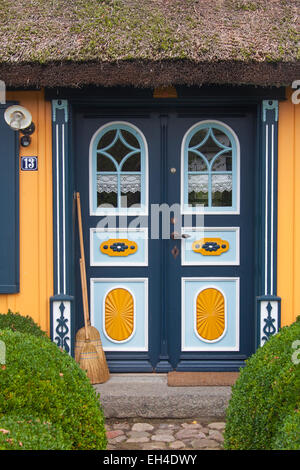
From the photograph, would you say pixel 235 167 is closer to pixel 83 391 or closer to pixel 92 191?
pixel 92 191

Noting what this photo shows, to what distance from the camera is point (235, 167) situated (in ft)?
16.1

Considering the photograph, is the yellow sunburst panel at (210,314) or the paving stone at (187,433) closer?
the paving stone at (187,433)

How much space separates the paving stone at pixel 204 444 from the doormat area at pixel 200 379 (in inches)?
27.0

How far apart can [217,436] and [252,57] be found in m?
2.85

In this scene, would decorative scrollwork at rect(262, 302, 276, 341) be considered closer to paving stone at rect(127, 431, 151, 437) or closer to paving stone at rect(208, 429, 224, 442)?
paving stone at rect(208, 429, 224, 442)

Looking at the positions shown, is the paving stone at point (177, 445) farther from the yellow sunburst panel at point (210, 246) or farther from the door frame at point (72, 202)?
the yellow sunburst panel at point (210, 246)

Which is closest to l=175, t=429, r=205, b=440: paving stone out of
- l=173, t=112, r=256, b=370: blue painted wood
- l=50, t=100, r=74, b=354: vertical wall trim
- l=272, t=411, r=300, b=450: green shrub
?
l=173, t=112, r=256, b=370: blue painted wood

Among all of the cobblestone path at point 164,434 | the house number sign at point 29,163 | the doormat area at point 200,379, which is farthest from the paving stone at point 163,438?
the house number sign at point 29,163

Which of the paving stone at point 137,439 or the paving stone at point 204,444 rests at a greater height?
the paving stone at point 204,444

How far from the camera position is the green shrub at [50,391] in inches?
107

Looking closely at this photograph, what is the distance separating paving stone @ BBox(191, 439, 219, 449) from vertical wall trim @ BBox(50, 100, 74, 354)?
140 cm

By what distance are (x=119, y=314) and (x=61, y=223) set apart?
3.23 ft

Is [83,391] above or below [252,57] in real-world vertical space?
below
